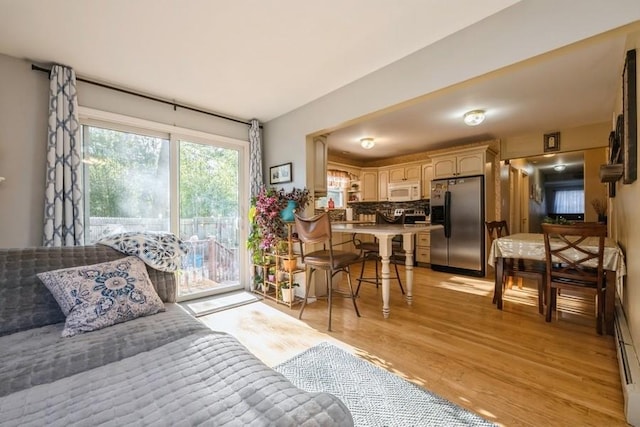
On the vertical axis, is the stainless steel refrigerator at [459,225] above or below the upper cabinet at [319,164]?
below

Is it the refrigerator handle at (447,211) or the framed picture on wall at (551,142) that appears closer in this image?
the framed picture on wall at (551,142)

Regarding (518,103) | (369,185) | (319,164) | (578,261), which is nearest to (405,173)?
(369,185)

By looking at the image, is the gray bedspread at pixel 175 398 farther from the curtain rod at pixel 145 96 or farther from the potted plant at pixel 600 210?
the potted plant at pixel 600 210

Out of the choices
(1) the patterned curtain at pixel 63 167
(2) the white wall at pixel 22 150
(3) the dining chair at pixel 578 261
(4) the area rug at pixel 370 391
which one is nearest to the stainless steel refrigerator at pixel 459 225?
(3) the dining chair at pixel 578 261

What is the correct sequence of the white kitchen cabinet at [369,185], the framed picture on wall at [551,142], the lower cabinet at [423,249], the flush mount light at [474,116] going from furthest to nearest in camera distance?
1. the white kitchen cabinet at [369,185]
2. the lower cabinet at [423,249]
3. the framed picture on wall at [551,142]
4. the flush mount light at [474,116]

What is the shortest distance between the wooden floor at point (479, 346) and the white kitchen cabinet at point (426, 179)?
244 cm

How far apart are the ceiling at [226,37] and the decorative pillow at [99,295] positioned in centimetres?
171

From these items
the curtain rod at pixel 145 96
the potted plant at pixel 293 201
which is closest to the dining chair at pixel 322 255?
the potted plant at pixel 293 201

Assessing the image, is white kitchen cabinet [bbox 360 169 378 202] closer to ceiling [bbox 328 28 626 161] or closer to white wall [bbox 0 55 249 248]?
ceiling [bbox 328 28 626 161]

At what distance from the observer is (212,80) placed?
266 centimetres

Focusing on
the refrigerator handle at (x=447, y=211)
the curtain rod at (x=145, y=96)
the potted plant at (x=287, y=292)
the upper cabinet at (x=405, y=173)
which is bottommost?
the potted plant at (x=287, y=292)

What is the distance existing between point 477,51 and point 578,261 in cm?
207

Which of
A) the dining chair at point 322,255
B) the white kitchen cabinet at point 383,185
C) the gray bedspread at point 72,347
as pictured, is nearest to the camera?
the gray bedspread at point 72,347

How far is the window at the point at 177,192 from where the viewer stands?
9.04 ft
